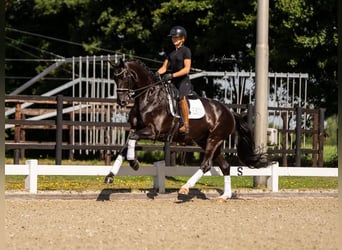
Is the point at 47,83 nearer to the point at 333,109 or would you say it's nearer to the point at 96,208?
the point at 333,109

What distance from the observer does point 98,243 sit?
848cm

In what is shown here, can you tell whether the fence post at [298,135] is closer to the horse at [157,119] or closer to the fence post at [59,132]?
the horse at [157,119]

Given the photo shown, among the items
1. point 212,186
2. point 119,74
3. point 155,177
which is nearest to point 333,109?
point 212,186

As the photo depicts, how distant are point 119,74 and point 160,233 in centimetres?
482

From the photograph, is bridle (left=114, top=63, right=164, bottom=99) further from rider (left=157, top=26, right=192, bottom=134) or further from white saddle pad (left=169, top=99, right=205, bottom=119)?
white saddle pad (left=169, top=99, right=205, bottom=119)

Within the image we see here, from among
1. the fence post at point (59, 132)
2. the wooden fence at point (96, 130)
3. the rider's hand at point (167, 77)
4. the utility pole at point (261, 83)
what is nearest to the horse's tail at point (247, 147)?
the utility pole at point (261, 83)

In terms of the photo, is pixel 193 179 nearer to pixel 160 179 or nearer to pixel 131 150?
pixel 131 150

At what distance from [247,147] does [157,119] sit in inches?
95.0

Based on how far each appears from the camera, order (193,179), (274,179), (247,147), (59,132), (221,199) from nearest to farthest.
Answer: (193,179)
(221,199)
(247,147)
(274,179)
(59,132)

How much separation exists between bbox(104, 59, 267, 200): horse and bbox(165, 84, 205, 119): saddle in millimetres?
20

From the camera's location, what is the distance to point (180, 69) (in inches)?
552

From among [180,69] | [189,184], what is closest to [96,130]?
[180,69]

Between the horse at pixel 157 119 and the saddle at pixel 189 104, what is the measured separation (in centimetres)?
2

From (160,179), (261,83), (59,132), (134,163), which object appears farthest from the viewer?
(59,132)
